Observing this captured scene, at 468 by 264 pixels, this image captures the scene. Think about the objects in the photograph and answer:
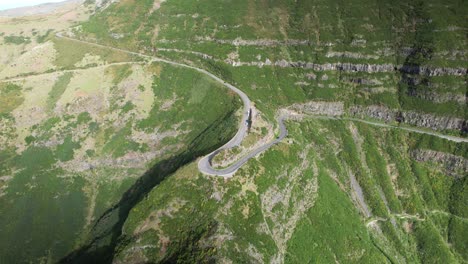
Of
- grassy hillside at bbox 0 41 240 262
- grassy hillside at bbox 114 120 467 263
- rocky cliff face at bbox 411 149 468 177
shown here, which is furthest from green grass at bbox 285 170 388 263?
grassy hillside at bbox 0 41 240 262

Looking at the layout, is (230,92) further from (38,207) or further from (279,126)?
(38,207)

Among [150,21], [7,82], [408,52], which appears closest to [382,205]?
[408,52]

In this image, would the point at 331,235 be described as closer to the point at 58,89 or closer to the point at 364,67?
the point at 364,67

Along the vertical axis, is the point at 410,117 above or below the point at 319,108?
below

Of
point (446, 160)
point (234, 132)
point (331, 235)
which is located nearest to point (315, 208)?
point (331, 235)

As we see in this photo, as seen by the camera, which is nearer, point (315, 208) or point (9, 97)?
point (315, 208)

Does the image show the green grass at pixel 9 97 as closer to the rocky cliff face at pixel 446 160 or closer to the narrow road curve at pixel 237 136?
the narrow road curve at pixel 237 136
